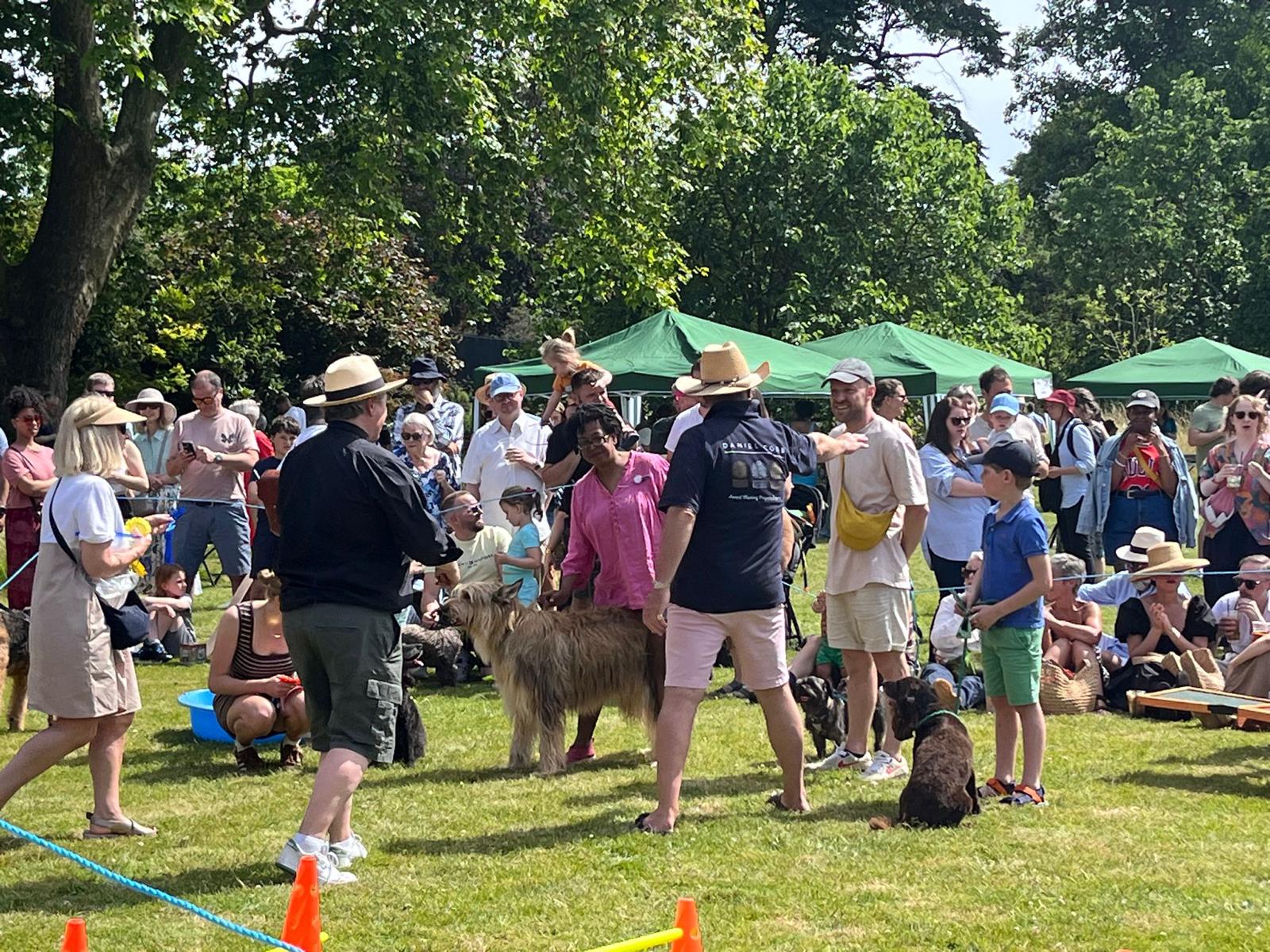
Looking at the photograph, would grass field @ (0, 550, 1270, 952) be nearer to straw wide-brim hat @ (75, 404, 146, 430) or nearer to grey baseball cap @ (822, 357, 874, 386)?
straw wide-brim hat @ (75, 404, 146, 430)

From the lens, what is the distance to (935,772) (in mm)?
6141

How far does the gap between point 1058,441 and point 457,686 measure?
5.32 m

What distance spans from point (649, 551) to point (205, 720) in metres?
2.80

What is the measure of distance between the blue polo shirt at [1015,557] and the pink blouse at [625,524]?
167cm

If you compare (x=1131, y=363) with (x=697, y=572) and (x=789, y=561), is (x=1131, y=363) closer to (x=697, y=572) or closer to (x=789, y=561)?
(x=789, y=561)

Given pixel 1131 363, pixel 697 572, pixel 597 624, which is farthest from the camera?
pixel 1131 363

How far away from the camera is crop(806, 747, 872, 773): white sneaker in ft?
24.5

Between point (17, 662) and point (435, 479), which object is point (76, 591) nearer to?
point (17, 662)

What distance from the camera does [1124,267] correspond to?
3906cm

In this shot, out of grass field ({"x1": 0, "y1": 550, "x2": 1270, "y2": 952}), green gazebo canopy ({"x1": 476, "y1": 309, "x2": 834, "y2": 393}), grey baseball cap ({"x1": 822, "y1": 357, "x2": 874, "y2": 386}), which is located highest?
green gazebo canopy ({"x1": 476, "y1": 309, "x2": 834, "y2": 393})

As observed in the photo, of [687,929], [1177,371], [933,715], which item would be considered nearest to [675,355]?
[1177,371]

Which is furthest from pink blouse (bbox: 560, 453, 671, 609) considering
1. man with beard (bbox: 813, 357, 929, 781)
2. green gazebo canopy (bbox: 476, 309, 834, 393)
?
green gazebo canopy (bbox: 476, 309, 834, 393)

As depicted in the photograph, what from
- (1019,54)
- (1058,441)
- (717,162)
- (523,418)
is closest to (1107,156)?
(1019,54)

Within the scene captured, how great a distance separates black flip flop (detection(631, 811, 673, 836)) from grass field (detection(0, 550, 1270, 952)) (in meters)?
0.07
